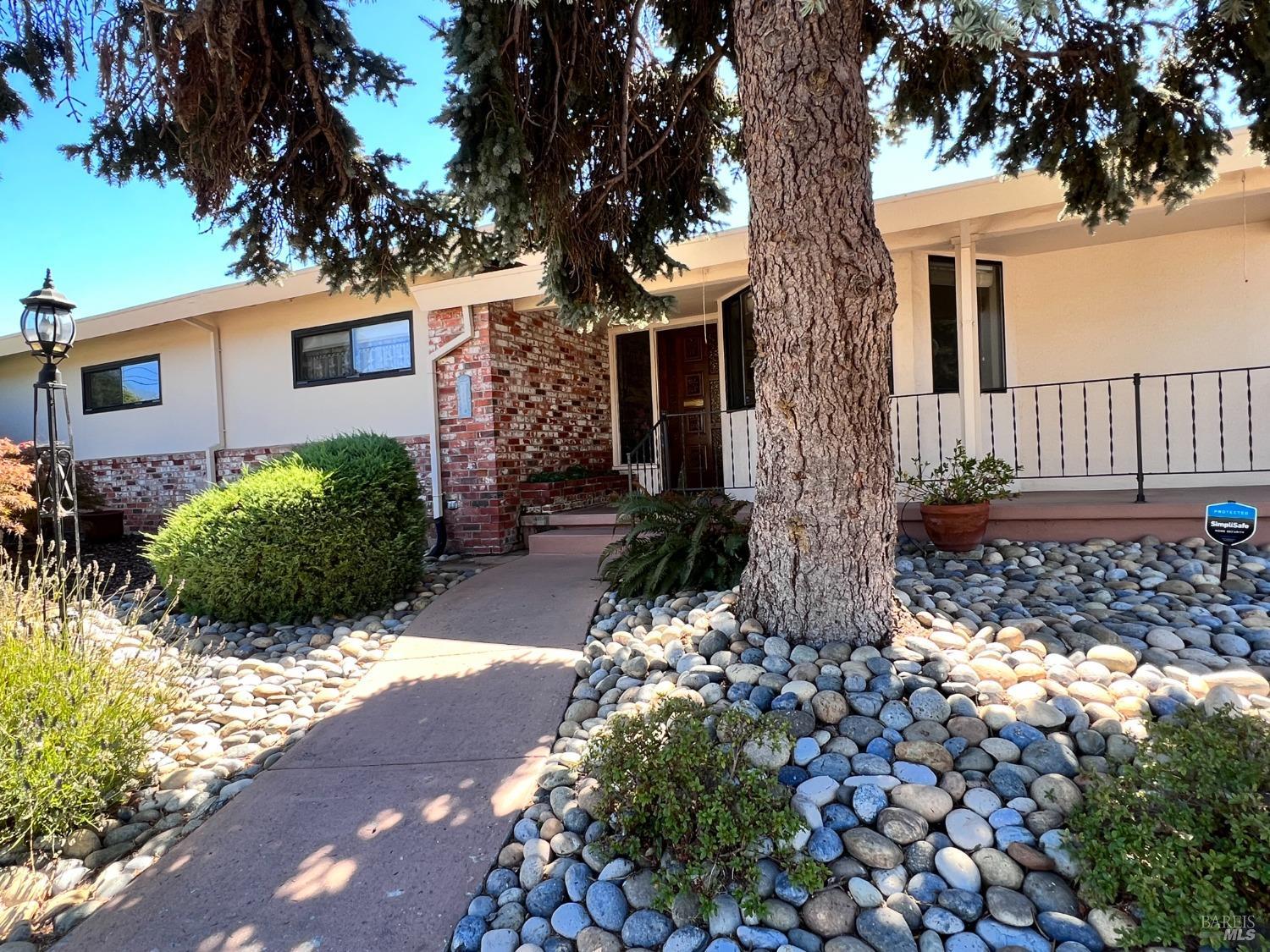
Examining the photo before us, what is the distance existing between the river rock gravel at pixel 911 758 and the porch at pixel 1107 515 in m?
1.22

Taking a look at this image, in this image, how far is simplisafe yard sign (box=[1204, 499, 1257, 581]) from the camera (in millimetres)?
3387

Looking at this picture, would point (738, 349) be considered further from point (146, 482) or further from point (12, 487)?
point (146, 482)

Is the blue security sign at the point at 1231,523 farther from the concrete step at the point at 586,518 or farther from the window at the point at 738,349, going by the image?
the concrete step at the point at 586,518

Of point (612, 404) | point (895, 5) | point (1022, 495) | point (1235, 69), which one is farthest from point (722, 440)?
point (1235, 69)

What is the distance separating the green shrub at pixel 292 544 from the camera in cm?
432

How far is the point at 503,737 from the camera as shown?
2.68 metres

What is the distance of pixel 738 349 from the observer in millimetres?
6684

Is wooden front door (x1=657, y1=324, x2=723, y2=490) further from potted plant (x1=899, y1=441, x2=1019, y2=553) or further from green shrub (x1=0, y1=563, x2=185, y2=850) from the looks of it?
green shrub (x1=0, y1=563, x2=185, y2=850)

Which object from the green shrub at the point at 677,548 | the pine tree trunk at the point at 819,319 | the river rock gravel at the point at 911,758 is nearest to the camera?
the river rock gravel at the point at 911,758

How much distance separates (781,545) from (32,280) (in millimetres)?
5462

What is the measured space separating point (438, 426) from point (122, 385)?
5818 mm

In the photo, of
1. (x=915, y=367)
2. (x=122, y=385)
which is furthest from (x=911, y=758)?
(x=122, y=385)

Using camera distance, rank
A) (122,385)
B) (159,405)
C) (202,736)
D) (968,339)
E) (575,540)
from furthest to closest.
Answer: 1. (122,385)
2. (159,405)
3. (575,540)
4. (968,339)
5. (202,736)

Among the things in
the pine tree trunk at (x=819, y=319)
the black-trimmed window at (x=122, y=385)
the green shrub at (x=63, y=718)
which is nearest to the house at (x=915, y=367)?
the black-trimmed window at (x=122, y=385)
